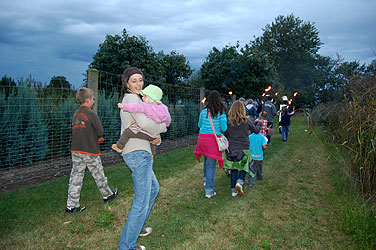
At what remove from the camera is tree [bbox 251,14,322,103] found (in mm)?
40406

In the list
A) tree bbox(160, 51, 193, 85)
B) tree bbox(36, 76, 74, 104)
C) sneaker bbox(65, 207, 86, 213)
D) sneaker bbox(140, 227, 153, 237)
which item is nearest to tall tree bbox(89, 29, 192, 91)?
tree bbox(36, 76, 74, 104)

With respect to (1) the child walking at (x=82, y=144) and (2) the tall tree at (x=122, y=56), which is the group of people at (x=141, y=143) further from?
(2) the tall tree at (x=122, y=56)

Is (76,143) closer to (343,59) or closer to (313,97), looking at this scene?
(343,59)

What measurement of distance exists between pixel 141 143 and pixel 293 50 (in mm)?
43676

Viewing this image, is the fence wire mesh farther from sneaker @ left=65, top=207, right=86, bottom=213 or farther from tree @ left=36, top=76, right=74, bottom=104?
sneaker @ left=65, top=207, right=86, bottom=213

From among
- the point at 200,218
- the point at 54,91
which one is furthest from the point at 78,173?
the point at 54,91

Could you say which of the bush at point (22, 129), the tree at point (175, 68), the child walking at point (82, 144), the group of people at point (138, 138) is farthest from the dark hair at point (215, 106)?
the tree at point (175, 68)

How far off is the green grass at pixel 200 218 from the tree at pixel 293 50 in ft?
125

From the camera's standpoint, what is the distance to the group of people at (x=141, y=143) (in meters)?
2.57

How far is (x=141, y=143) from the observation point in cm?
258

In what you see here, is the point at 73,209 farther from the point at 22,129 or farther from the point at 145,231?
the point at 22,129

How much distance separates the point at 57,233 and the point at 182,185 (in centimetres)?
263

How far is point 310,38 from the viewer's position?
41.4 metres

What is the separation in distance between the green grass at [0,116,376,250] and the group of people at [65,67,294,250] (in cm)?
31
